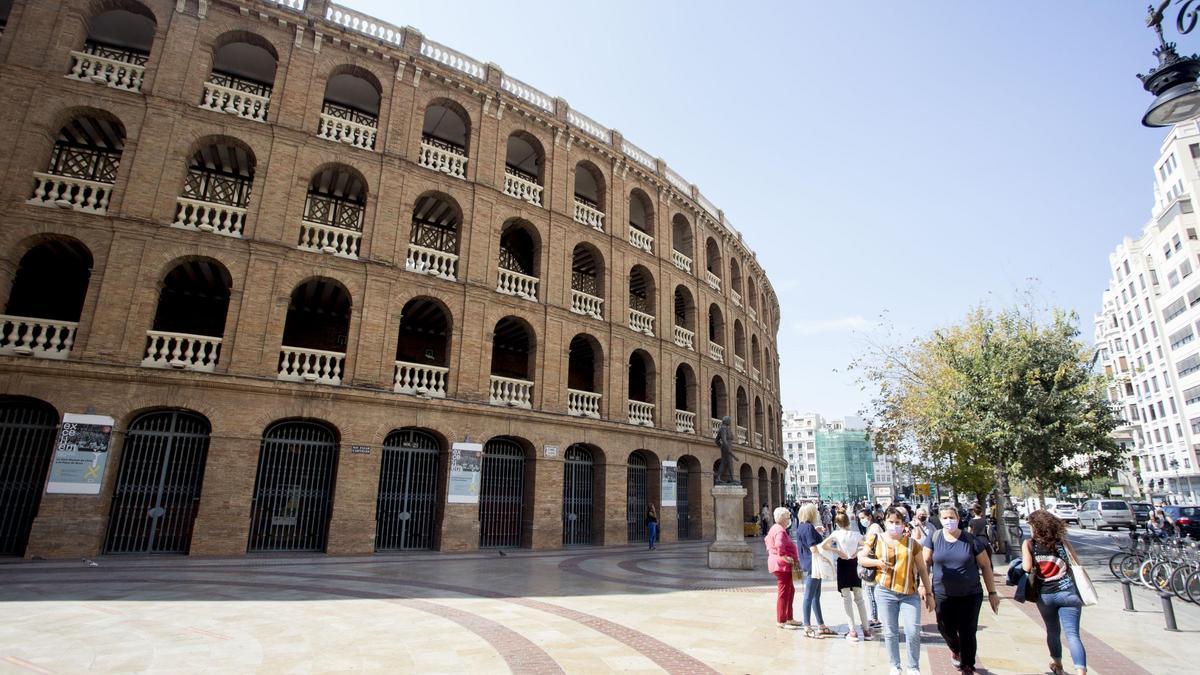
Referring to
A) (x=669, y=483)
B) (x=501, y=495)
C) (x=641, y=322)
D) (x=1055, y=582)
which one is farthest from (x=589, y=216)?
(x=1055, y=582)

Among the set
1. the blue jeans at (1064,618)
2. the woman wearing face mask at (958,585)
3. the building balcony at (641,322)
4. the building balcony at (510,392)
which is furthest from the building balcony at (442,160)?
the blue jeans at (1064,618)

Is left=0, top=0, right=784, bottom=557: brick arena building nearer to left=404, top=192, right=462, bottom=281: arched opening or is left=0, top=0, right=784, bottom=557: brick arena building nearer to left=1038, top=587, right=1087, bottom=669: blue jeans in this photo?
left=404, top=192, right=462, bottom=281: arched opening

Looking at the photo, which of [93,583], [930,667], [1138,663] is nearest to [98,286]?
[93,583]

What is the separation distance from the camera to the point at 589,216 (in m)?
22.3

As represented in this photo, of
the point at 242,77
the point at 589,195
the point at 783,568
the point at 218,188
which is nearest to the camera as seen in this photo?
the point at 783,568

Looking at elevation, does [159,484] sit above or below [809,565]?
above

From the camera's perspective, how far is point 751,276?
33.5 metres

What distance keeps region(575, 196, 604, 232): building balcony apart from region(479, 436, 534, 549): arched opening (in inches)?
343

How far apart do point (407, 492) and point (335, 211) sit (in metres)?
9.50

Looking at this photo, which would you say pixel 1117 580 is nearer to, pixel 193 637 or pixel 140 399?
pixel 193 637

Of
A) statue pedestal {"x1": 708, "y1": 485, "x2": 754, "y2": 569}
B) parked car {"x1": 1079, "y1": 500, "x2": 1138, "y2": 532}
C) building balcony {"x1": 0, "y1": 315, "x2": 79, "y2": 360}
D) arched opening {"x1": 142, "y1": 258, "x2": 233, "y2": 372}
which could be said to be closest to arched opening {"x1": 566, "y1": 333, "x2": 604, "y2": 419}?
statue pedestal {"x1": 708, "y1": 485, "x2": 754, "y2": 569}

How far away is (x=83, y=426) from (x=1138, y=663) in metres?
18.7

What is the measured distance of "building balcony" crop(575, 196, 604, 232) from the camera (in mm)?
21938

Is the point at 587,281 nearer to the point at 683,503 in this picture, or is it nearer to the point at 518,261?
the point at 518,261
